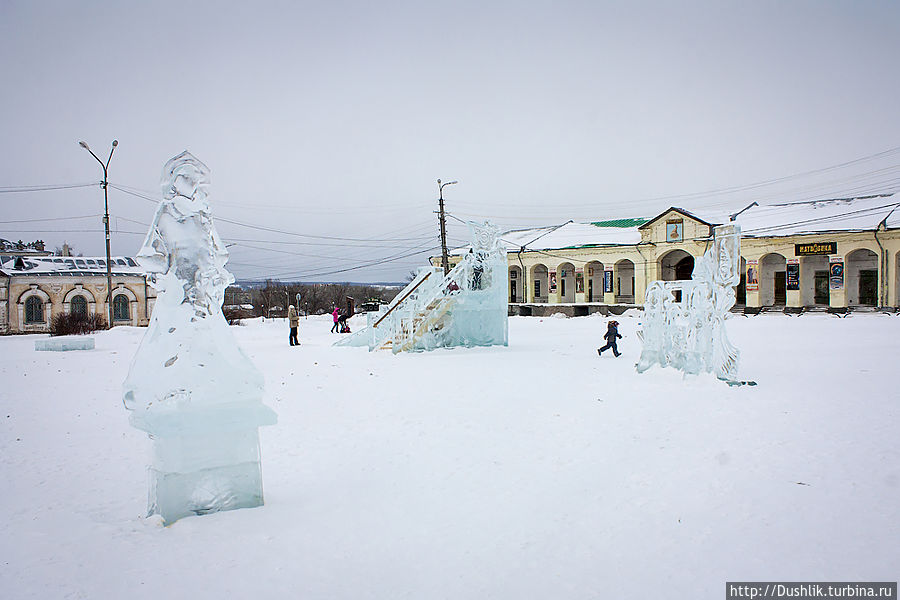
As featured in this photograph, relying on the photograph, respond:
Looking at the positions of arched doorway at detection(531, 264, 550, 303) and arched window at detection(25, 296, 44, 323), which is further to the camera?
arched doorway at detection(531, 264, 550, 303)

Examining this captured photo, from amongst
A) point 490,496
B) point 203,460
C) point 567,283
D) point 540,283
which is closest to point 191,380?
point 203,460

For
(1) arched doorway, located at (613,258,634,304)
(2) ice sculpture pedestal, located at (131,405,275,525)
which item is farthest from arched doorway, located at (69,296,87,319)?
(2) ice sculpture pedestal, located at (131,405,275,525)

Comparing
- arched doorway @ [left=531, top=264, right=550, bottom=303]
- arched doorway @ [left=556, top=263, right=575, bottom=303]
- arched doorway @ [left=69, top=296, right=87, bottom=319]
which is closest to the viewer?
arched doorway @ [left=69, top=296, right=87, bottom=319]

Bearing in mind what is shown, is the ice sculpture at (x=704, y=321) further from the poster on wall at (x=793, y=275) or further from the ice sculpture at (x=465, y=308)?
the poster on wall at (x=793, y=275)

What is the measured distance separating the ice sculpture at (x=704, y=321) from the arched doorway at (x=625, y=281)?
2929 centimetres

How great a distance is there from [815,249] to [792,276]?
1.84m

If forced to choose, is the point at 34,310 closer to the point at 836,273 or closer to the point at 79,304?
the point at 79,304

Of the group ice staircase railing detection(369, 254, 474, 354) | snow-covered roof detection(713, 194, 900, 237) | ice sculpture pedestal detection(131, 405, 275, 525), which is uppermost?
snow-covered roof detection(713, 194, 900, 237)

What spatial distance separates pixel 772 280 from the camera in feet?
115

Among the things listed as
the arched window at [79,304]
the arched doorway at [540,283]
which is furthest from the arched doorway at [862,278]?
the arched window at [79,304]

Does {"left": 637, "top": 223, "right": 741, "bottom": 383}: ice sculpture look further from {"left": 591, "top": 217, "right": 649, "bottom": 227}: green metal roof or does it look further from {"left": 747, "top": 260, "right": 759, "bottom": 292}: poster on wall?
{"left": 591, "top": 217, "right": 649, "bottom": 227}: green metal roof

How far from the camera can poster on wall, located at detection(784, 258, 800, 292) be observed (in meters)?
31.2

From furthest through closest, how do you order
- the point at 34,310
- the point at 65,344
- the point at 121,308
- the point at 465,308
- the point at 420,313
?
the point at 121,308 → the point at 34,310 → the point at 65,344 → the point at 465,308 → the point at 420,313

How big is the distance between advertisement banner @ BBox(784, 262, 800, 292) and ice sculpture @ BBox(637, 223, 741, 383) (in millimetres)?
23710
